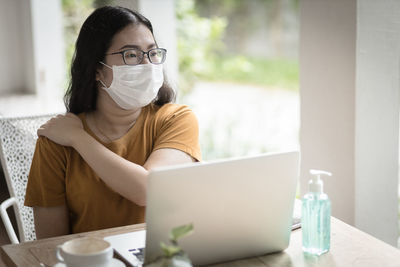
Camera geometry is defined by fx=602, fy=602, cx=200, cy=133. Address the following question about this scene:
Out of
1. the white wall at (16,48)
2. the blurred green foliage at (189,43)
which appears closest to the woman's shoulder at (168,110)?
the white wall at (16,48)

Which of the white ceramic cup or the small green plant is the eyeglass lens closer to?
the white ceramic cup

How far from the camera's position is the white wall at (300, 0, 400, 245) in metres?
2.00

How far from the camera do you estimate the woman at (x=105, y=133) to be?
5.47ft

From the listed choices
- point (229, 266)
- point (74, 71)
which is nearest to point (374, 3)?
point (74, 71)

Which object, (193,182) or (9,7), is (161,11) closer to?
(9,7)

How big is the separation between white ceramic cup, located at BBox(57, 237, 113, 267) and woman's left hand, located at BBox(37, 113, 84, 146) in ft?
1.74

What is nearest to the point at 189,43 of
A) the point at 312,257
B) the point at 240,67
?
the point at 240,67

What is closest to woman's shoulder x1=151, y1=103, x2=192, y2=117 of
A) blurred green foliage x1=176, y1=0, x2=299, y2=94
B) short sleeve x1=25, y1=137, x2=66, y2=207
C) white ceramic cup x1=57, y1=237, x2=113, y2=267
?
short sleeve x1=25, y1=137, x2=66, y2=207

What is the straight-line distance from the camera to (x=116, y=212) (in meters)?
1.68

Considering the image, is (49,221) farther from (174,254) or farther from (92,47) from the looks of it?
(174,254)

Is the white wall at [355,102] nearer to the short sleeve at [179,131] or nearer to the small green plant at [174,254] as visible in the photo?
the short sleeve at [179,131]

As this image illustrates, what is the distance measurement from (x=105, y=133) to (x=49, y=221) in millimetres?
292

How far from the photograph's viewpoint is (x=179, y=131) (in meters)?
1.72

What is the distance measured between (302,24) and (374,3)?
285mm
